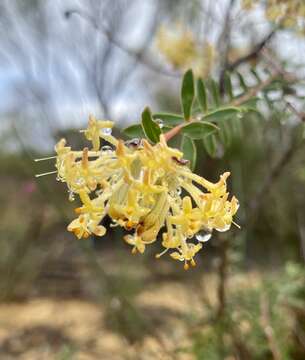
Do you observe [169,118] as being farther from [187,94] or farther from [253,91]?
[253,91]

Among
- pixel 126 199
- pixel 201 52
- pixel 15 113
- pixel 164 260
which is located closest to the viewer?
pixel 126 199

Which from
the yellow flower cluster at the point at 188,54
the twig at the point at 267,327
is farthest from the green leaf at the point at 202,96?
the twig at the point at 267,327

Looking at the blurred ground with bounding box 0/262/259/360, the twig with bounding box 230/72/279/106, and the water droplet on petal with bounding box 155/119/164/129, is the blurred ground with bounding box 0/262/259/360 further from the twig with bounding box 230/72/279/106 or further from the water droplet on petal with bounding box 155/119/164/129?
the water droplet on petal with bounding box 155/119/164/129

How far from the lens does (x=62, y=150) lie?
507 mm

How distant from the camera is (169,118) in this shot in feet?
1.99

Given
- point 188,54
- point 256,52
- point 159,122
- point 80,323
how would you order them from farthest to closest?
point 80,323, point 188,54, point 256,52, point 159,122

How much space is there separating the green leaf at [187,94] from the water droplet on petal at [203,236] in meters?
0.14

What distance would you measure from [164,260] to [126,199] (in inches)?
167

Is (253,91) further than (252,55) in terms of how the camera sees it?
No

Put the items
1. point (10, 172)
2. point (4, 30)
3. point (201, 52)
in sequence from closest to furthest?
point (201, 52) → point (4, 30) → point (10, 172)

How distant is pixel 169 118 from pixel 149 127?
10 centimetres

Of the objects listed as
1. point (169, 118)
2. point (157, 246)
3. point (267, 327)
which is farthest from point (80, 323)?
point (169, 118)

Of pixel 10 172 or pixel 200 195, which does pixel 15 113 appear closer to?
pixel 10 172

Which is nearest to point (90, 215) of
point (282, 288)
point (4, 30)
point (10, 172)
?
point (282, 288)
